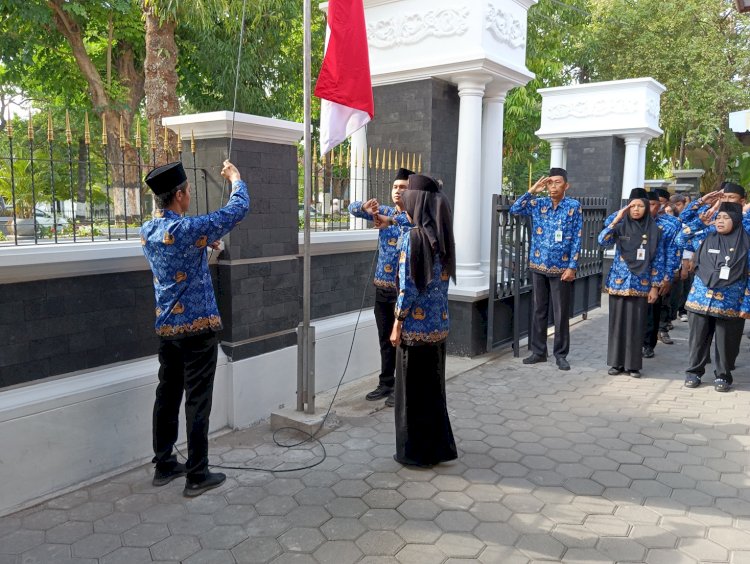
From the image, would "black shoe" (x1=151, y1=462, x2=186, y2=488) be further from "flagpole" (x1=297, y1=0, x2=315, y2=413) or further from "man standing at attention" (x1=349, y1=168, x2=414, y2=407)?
"man standing at attention" (x1=349, y1=168, x2=414, y2=407)

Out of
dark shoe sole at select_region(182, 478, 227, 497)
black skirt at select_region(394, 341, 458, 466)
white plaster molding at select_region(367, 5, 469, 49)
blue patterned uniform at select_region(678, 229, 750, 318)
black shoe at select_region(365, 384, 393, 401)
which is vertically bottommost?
dark shoe sole at select_region(182, 478, 227, 497)

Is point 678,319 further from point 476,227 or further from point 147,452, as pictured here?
point 147,452

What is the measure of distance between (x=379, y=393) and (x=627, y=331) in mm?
2697

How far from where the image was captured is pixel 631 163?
1157 centimetres

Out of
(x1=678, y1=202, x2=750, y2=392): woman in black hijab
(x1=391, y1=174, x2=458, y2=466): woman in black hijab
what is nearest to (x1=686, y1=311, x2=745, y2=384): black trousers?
(x1=678, y1=202, x2=750, y2=392): woman in black hijab

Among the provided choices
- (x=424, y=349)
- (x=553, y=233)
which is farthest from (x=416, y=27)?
(x=424, y=349)

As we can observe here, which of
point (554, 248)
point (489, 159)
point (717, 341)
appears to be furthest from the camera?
point (489, 159)

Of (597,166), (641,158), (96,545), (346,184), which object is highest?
(641,158)

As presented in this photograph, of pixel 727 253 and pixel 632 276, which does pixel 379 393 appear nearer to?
pixel 632 276

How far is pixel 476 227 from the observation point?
662cm

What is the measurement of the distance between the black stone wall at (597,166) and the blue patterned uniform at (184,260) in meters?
9.63

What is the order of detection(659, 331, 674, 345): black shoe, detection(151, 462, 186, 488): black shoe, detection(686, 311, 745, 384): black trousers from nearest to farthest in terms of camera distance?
detection(151, 462, 186, 488): black shoe
detection(686, 311, 745, 384): black trousers
detection(659, 331, 674, 345): black shoe

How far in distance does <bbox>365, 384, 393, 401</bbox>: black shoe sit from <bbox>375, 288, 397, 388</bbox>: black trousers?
0.03 m

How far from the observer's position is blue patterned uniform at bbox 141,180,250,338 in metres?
3.26
